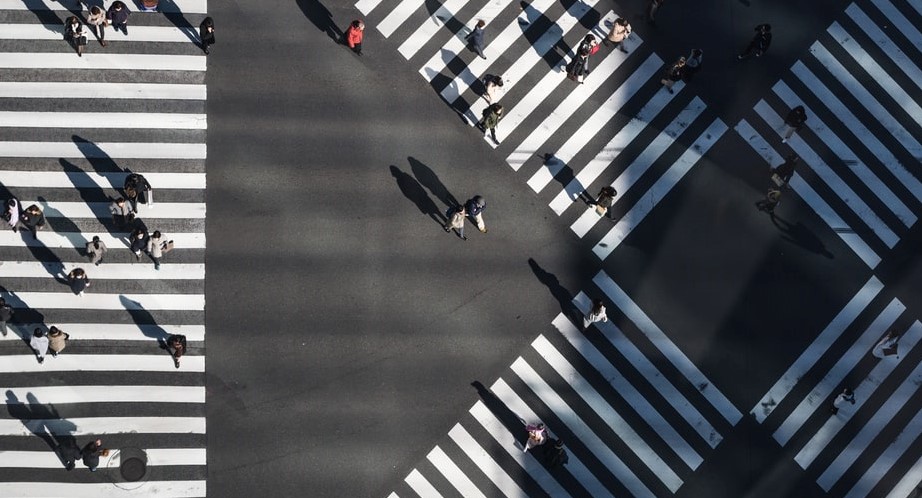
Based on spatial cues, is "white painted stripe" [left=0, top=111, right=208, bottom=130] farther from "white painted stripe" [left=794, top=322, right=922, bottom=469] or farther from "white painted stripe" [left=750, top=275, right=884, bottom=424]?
"white painted stripe" [left=794, top=322, right=922, bottom=469]

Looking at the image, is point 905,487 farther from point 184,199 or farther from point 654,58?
point 184,199

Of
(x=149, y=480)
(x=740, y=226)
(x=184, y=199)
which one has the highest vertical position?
(x=740, y=226)

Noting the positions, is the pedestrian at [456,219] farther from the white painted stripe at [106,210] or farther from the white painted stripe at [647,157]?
the white painted stripe at [106,210]

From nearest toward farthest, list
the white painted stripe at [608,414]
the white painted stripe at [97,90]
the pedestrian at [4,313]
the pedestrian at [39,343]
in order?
the pedestrian at [39,343], the pedestrian at [4,313], the white painted stripe at [608,414], the white painted stripe at [97,90]

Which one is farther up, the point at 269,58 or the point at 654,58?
the point at 654,58

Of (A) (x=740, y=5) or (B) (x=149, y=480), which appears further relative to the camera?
(A) (x=740, y=5)

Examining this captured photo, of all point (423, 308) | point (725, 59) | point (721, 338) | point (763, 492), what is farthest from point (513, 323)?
point (725, 59)

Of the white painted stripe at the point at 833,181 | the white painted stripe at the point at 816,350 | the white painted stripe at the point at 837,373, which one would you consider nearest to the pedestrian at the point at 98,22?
the white painted stripe at the point at 833,181
